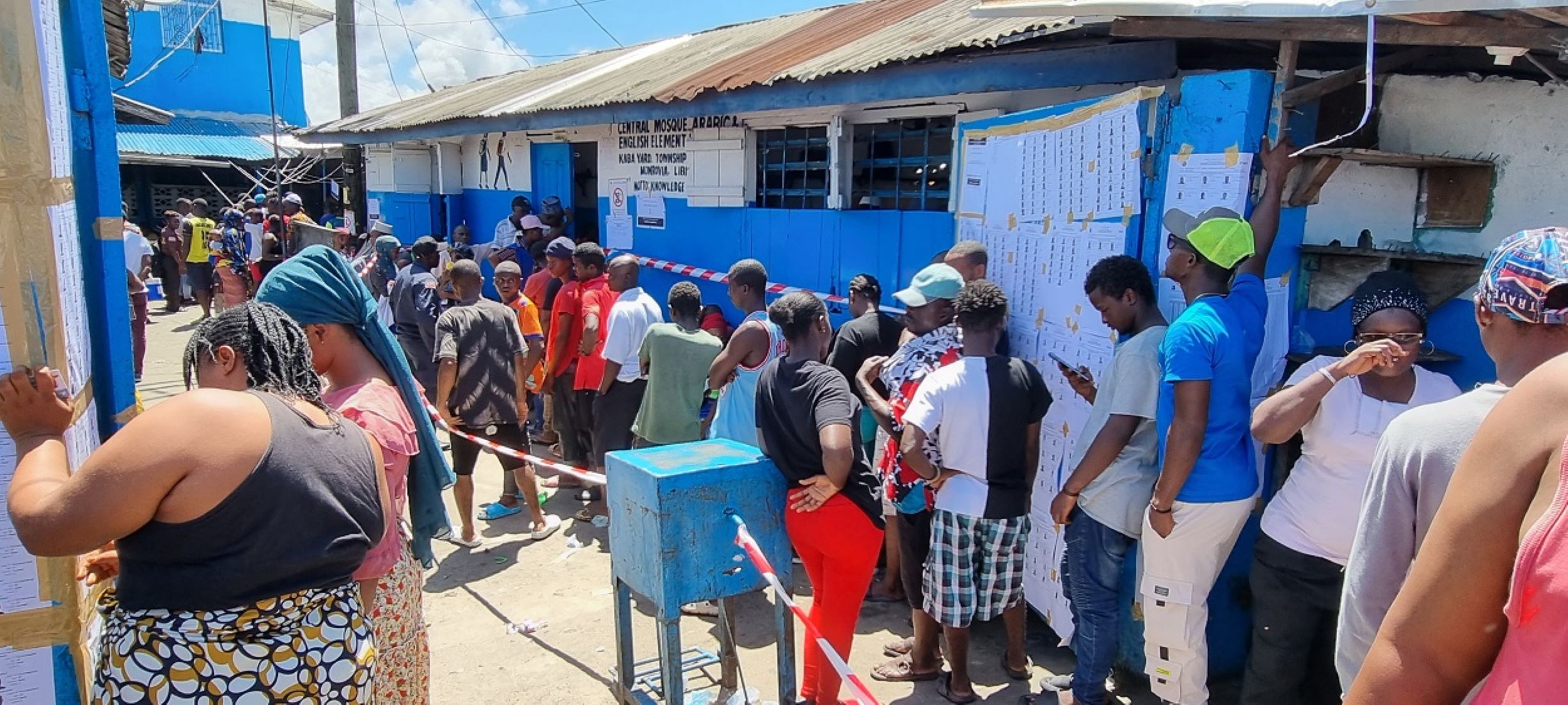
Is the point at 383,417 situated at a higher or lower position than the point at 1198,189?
lower

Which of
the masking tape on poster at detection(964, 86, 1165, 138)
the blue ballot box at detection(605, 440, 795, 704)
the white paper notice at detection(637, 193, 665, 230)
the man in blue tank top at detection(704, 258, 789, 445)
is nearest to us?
the blue ballot box at detection(605, 440, 795, 704)

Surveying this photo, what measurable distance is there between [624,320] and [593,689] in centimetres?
234

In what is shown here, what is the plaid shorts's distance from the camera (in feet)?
12.4

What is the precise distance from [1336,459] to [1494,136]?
139 centimetres

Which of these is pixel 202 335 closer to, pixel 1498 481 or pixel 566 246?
pixel 1498 481

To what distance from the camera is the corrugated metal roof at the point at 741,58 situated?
507 centimetres

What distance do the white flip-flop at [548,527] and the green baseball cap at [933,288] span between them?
3.11 m

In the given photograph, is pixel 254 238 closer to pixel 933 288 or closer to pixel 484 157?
pixel 484 157

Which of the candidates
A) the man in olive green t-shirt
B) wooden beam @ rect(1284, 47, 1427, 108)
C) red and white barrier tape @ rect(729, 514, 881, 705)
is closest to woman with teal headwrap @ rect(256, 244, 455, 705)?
red and white barrier tape @ rect(729, 514, 881, 705)

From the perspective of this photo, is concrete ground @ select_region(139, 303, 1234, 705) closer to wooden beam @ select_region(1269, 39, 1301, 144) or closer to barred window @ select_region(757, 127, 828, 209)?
wooden beam @ select_region(1269, 39, 1301, 144)

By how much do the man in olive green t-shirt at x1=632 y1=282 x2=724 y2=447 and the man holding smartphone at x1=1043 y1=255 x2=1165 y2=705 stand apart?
2173mm

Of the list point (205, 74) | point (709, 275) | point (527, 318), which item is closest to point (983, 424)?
point (527, 318)

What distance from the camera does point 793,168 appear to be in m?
7.30

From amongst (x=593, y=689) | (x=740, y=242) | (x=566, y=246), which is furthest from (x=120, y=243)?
(x=740, y=242)
